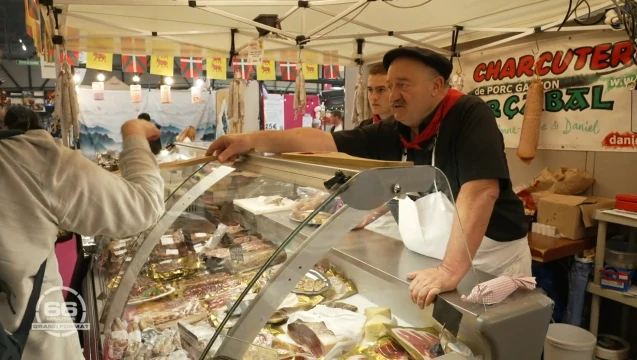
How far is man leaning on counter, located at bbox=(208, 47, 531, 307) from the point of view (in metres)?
1.51

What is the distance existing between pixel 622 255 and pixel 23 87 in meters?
15.7

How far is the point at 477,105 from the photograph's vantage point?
1.79 meters

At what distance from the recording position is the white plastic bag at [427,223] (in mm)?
1389

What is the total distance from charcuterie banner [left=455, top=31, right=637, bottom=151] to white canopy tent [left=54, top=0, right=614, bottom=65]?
0.35 metres

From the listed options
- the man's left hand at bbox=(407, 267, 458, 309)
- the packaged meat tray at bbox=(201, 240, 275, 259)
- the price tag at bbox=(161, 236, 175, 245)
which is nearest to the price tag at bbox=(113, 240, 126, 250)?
the price tag at bbox=(161, 236, 175, 245)

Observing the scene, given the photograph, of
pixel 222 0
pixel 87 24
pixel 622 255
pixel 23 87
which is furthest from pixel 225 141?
pixel 23 87

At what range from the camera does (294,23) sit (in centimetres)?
449

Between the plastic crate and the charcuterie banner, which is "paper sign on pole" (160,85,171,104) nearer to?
the charcuterie banner

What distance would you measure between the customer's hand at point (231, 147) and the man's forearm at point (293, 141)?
0.04 m

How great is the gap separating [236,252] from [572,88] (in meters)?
3.63

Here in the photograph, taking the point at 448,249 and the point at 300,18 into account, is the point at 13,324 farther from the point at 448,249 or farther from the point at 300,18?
the point at 300,18

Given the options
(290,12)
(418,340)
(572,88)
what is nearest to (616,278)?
(572,88)

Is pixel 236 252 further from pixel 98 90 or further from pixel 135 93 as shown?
pixel 98 90

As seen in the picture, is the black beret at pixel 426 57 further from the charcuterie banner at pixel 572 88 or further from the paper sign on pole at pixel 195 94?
the paper sign on pole at pixel 195 94
